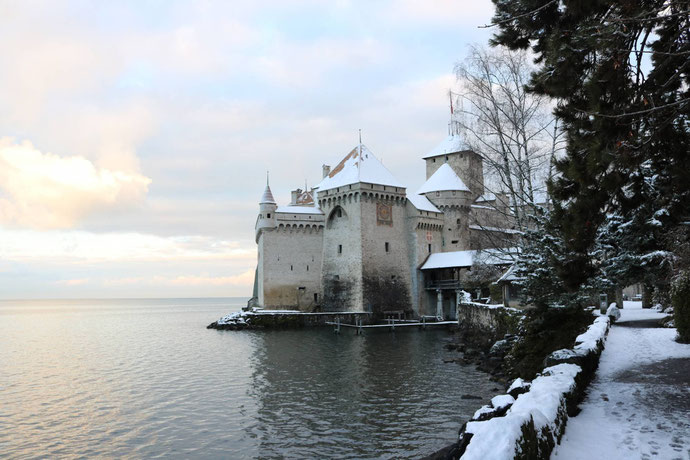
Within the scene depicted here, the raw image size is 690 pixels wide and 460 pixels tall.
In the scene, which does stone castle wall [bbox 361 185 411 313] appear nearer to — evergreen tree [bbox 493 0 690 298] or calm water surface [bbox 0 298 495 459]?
calm water surface [bbox 0 298 495 459]

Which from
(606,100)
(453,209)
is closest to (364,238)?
(453,209)

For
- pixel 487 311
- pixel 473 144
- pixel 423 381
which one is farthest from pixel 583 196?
pixel 487 311

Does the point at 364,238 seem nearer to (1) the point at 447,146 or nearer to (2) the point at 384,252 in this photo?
(2) the point at 384,252

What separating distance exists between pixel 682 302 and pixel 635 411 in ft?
18.9

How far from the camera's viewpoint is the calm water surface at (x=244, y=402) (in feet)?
37.0

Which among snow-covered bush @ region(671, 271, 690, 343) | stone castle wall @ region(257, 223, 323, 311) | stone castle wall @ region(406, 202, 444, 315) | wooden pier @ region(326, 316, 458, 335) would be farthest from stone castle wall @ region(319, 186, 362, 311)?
snow-covered bush @ region(671, 271, 690, 343)

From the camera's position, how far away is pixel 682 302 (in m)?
11.1

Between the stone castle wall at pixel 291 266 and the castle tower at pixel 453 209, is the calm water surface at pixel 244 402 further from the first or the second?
the castle tower at pixel 453 209

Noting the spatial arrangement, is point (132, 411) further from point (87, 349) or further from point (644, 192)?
point (87, 349)

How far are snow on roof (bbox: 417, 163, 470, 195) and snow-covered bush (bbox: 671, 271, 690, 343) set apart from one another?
1320 inches

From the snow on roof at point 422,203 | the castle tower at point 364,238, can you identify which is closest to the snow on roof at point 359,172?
the castle tower at point 364,238

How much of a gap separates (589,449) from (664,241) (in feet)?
30.3

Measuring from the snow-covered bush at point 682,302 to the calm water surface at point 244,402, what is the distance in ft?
16.9

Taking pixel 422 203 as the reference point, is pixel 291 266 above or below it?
below
